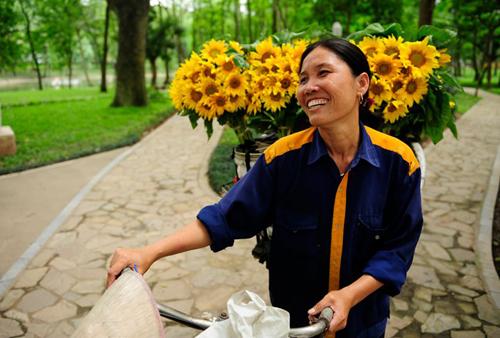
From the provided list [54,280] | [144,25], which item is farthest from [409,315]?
[144,25]

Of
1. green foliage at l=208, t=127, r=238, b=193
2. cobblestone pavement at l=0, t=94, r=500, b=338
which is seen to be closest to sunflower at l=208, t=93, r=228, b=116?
cobblestone pavement at l=0, t=94, r=500, b=338

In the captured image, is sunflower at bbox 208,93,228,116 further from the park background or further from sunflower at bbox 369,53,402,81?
sunflower at bbox 369,53,402,81

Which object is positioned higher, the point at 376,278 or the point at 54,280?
the point at 376,278

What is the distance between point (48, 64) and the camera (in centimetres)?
5506

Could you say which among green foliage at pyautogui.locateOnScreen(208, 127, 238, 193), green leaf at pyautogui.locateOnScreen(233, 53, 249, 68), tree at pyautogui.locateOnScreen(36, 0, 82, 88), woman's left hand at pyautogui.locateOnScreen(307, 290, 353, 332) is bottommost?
green foliage at pyautogui.locateOnScreen(208, 127, 238, 193)

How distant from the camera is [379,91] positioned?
6.50 ft

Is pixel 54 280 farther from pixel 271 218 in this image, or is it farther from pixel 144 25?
pixel 144 25

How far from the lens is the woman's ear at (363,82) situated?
5.07ft

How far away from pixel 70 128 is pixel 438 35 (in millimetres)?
11534

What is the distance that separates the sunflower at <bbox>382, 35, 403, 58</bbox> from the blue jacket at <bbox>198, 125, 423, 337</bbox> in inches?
21.8

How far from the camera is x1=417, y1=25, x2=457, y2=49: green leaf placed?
212 cm

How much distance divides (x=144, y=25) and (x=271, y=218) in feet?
49.5

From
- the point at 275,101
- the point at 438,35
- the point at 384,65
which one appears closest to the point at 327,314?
the point at 275,101

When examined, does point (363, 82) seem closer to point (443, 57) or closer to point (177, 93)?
point (443, 57)
